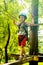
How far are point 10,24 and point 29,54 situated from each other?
0.84 m

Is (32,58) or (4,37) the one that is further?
(4,37)

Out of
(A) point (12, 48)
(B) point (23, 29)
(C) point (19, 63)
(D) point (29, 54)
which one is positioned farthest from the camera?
(A) point (12, 48)

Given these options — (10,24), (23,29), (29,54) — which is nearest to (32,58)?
(29,54)

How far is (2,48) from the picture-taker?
5.00 m

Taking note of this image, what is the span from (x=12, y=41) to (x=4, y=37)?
29 centimetres

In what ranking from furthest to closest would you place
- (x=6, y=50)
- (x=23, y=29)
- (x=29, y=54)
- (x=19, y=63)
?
(x=6, y=50), (x=29, y=54), (x=23, y=29), (x=19, y=63)

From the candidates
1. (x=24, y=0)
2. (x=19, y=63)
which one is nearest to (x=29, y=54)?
(x=19, y=63)

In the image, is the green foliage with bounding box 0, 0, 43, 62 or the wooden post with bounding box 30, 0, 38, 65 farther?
the green foliage with bounding box 0, 0, 43, 62

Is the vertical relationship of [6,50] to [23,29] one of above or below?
below

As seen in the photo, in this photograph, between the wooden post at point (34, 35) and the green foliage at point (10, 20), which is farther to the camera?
the green foliage at point (10, 20)

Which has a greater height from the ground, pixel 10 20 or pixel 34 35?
pixel 10 20

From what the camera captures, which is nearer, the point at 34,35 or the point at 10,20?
the point at 34,35

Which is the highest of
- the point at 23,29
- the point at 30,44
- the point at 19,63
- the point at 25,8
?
the point at 25,8

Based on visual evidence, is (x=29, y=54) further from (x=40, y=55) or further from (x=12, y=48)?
(x=12, y=48)
